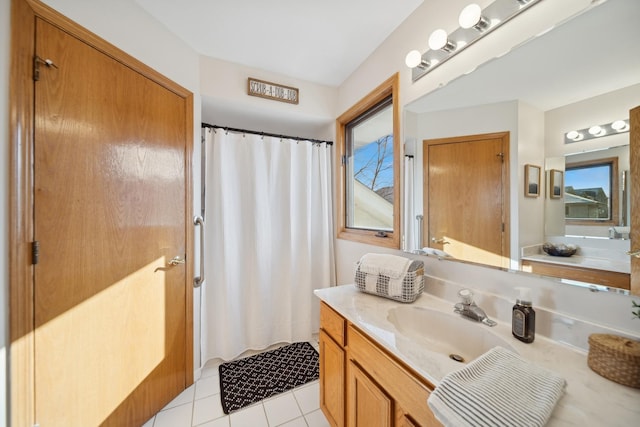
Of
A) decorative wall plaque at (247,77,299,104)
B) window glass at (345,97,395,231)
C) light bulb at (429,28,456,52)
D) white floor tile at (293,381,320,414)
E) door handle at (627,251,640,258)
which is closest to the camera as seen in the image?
door handle at (627,251,640,258)

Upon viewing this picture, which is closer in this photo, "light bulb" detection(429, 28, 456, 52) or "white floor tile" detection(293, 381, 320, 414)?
"light bulb" detection(429, 28, 456, 52)

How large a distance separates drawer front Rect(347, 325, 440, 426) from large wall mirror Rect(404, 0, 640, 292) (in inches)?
24.1

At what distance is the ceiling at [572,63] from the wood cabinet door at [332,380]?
1.34 metres

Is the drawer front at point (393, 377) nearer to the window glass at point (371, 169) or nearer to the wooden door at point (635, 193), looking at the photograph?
the wooden door at point (635, 193)

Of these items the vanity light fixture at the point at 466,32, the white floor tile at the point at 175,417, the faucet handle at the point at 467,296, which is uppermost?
the vanity light fixture at the point at 466,32

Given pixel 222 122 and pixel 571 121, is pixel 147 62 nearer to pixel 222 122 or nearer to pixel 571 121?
pixel 222 122

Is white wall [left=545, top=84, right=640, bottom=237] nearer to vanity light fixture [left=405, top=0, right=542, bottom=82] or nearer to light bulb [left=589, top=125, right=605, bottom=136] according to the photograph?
light bulb [left=589, top=125, right=605, bottom=136]

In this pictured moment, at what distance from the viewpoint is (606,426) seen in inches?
18.6

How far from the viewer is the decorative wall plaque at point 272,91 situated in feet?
6.20

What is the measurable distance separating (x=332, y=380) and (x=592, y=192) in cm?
133

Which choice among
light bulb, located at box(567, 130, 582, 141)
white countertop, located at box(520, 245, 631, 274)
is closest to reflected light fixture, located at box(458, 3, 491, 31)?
light bulb, located at box(567, 130, 582, 141)

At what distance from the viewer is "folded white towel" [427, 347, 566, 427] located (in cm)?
47

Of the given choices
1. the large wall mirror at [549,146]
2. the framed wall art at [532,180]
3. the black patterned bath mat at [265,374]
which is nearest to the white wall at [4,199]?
the black patterned bath mat at [265,374]

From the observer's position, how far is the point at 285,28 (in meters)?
1.50
